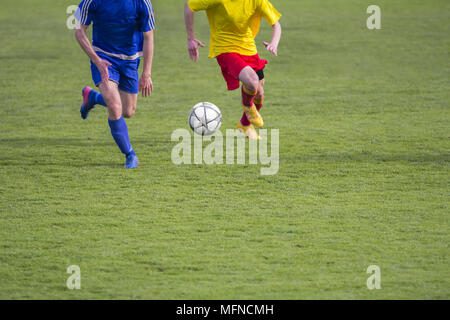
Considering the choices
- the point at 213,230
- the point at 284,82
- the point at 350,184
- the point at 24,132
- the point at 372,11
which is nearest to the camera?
the point at 213,230

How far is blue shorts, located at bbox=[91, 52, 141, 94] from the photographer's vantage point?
7.06m

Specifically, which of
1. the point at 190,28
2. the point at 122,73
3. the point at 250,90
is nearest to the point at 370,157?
the point at 250,90

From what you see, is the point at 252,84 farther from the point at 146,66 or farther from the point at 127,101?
the point at 127,101

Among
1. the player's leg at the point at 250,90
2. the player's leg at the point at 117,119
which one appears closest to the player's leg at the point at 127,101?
the player's leg at the point at 117,119

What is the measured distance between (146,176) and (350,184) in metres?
1.97

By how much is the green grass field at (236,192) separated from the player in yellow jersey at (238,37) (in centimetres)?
83

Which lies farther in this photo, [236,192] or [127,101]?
[127,101]

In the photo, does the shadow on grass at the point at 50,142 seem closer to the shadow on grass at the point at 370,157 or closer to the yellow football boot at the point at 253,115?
the yellow football boot at the point at 253,115

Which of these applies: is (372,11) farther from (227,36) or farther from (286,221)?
(286,221)

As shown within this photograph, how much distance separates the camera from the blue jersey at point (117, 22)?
6891 millimetres

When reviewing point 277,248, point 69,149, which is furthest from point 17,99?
point 277,248

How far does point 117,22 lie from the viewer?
6.98 meters

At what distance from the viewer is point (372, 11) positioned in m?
17.2

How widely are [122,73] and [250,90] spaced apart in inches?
55.0
